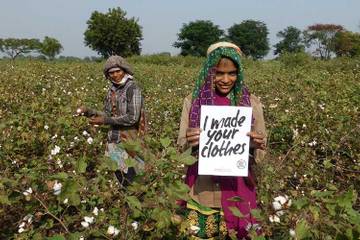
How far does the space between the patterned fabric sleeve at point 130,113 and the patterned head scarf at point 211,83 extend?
1.29 metres

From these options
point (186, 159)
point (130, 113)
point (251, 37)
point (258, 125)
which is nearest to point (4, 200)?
point (186, 159)

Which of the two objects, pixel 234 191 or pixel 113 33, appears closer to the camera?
pixel 234 191

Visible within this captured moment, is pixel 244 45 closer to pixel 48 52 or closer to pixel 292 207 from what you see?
pixel 48 52

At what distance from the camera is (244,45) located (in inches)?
2933

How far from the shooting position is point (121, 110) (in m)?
3.43

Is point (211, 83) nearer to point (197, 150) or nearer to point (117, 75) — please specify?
point (197, 150)

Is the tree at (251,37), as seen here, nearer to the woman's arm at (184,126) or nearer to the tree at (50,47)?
the tree at (50,47)

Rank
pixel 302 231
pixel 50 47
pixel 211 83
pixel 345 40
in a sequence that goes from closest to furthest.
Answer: pixel 302 231 < pixel 211 83 < pixel 345 40 < pixel 50 47

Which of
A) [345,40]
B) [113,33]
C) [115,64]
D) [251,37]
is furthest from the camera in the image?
[251,37]

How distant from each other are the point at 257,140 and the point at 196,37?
6598 centimetres

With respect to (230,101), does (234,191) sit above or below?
below

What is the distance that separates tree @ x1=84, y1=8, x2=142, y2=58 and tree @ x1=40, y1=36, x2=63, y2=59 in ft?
25.1

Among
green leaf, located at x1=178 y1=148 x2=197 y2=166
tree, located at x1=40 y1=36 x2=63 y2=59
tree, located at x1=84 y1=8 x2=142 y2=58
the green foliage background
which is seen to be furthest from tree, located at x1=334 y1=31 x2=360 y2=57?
green leaf, located at x1=178 y1=148 x2=197 y2=166

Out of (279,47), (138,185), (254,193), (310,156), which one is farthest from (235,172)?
(279,47)
